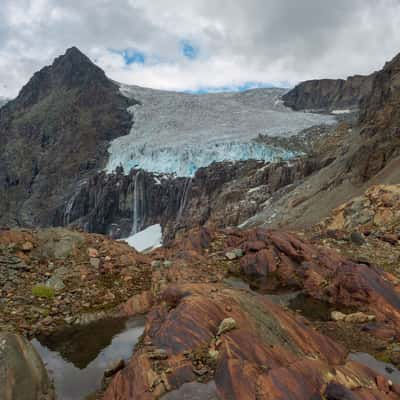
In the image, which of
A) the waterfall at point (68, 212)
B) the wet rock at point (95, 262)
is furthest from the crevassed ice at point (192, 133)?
the wet rock at point (95, 262)

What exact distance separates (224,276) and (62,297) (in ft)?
14.6

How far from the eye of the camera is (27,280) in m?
9.82

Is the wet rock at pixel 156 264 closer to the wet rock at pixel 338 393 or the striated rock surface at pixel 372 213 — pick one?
the wet rock at pixel 338 393

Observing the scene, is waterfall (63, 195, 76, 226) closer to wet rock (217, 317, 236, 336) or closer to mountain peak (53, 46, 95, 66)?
mountain peak (53, 46, 95, 66)

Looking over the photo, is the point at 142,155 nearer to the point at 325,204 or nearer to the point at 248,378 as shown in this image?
the point at 325,204

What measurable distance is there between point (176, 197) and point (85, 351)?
45719 mm

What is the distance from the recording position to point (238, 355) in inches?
201

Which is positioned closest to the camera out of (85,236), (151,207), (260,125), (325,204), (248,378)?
(248,378)

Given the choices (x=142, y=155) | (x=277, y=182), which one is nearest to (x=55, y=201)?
(x=142, y=155)

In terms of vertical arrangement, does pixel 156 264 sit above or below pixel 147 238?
above

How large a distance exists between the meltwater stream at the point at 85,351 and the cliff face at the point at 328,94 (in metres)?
100

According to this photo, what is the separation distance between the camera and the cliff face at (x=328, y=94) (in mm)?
101125

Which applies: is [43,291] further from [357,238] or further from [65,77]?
[65,77]

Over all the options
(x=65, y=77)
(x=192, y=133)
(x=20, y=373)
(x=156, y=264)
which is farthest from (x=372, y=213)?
(x=65, y=77)
